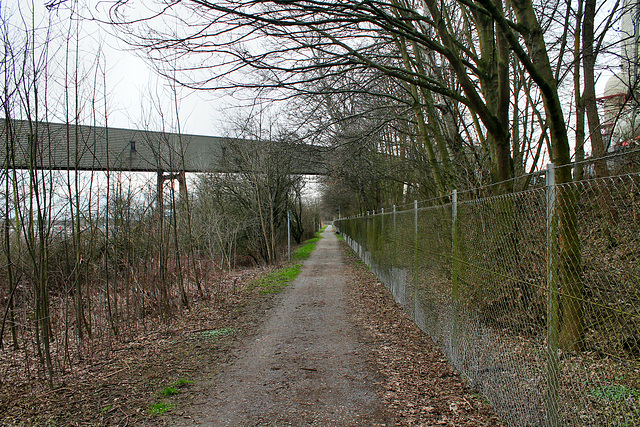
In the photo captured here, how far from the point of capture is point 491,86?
19.8 feet

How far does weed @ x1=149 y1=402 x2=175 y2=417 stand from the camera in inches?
139

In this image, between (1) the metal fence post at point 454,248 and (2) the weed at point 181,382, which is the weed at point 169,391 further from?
(1) the metal fence post at point 454,248

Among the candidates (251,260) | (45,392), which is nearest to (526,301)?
(45,392)

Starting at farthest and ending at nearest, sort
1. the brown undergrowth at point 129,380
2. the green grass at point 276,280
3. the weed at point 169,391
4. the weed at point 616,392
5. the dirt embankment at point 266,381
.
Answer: the green grass at point 276,280 < the weed at point 169,391 < the brown undergrowth at point 129,380 < the dirt embankment at point 266,381 < the weed at point 616,392

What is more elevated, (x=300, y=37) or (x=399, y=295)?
(x=300, y=37)

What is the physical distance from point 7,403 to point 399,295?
576 cm

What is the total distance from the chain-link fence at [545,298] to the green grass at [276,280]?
5.22m

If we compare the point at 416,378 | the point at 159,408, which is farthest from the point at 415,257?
the point at 159,408

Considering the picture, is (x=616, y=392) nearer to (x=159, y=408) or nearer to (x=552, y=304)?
(x=552, y=304)

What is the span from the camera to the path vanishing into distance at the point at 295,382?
3.38 meters

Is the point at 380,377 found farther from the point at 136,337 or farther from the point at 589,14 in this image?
the point at 589,14

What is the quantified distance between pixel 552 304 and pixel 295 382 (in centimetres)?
253

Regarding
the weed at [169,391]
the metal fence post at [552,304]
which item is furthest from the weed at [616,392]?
the weed at [169,391]

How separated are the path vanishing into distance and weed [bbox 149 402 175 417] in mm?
214
